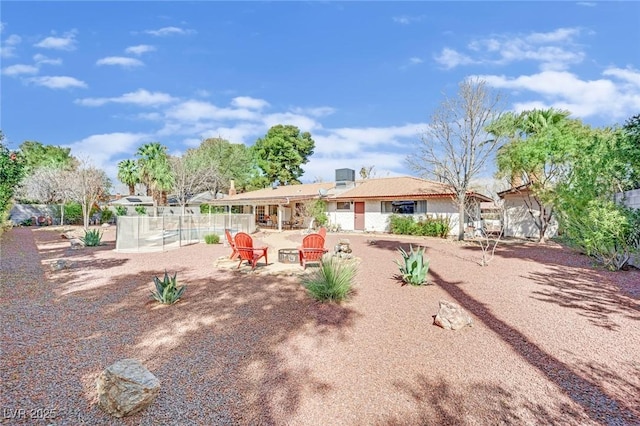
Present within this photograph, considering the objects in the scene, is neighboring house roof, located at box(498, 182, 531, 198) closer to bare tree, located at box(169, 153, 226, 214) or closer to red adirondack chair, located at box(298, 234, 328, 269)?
red adirondack chair, located at box(298, 234, 328, 269)

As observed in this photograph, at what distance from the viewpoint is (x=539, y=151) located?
1556 centimetres

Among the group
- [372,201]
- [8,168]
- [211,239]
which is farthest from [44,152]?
[372,201]

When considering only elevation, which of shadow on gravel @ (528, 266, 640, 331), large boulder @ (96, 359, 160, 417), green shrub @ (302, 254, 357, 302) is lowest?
shadow on gravel @ (528, 266, 640, 331)

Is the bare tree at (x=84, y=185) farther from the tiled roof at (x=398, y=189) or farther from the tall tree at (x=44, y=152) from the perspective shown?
the tiled roof at (x=398, y=189)

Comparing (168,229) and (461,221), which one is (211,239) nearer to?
(168,229)

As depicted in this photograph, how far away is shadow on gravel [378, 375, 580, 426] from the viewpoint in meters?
2.89

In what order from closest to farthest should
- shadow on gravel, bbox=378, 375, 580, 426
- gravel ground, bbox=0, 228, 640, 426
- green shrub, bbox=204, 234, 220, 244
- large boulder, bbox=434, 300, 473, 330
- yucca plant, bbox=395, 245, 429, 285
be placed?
shadow on gravel, bbox=378, 375, 580, 426
gravel ground, bbox=0, 228, 640, 426
large boulder, bbox=434, 300, 473, 330
yucca plant, bbox=395, 245, 429, 285
green shrub, bbox=204, 234, 220, 244

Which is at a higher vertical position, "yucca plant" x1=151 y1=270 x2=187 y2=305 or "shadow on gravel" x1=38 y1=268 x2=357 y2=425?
"yucca plant" x1=151 y1=270 x2=187 y2=305

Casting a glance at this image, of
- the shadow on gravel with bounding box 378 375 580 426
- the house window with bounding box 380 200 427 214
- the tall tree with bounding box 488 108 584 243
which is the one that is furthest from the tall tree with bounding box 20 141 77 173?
the shadow on gravel with bounding box 378 375 580 426

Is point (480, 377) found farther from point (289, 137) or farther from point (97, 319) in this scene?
point (289, 137)

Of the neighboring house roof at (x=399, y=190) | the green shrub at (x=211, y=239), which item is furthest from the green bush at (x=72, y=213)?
the neighboring house roof at (x=399, y=190)

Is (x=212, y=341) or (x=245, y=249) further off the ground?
(x=245, y=249)

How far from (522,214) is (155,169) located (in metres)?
32.8

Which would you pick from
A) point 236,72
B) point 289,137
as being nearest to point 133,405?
point 236,72
